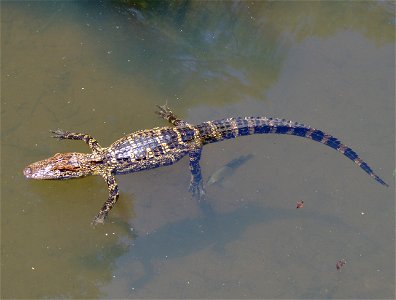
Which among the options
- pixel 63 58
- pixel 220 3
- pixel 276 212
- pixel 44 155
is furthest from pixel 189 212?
pixel 220 3

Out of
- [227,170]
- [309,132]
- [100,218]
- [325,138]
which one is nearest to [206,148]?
[227,170]

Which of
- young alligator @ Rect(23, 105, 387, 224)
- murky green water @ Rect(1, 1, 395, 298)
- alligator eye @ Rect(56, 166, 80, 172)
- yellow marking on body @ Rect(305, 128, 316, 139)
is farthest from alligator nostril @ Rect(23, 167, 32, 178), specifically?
yellow marking on body @ Rect(305, 128, 316, 139)

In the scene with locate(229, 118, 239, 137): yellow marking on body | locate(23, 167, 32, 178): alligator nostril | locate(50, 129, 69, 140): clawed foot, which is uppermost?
locate(229, 118, 239, 137): yellow marking on body

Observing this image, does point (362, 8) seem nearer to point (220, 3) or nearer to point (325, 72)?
point (325, 72)

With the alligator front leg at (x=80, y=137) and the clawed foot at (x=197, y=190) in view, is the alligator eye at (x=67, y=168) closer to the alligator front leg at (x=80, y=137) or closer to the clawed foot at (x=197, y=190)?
the alligator front leg at (x=80, y=137)

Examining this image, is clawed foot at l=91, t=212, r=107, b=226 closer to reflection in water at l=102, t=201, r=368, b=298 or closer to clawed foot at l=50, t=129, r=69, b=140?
reflection in water at l=102, t=201, r=368, b=298

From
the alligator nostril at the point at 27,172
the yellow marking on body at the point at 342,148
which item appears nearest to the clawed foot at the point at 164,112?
the alligator nostril at the point at 27,172

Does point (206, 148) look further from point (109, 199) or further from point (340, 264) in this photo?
point (340, 264)
